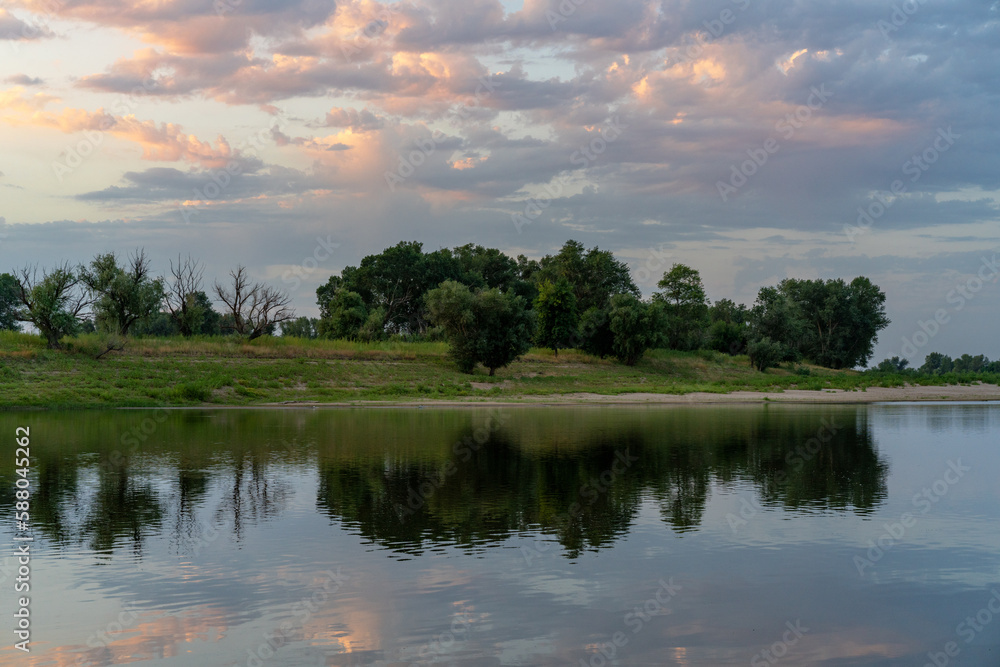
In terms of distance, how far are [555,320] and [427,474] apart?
62452 millimetres

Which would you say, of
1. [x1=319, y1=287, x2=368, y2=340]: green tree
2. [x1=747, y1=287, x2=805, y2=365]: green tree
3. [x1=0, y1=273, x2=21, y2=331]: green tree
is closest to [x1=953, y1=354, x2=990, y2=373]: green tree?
[x1=747, y1=287, x2=805, y2=365]: green tree

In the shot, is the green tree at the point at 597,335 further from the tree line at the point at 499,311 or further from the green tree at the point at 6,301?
the green tree at the point at 6,301

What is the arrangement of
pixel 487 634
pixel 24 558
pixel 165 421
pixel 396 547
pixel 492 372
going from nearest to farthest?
1. pixel 487 634
2. pixel 24 558
3. pixel 396 547
4. pixel 165 421
5. pixel 492 372

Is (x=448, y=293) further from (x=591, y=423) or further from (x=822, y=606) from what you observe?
(x=822, y=606)

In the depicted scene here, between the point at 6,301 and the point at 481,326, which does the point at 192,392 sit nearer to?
the point at 481,326

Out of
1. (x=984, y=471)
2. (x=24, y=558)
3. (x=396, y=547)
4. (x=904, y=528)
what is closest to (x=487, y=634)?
(x=396, y=547)

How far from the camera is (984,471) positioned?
83.7 ft

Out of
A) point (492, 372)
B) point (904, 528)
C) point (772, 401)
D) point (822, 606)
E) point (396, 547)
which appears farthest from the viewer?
point (492, 372)

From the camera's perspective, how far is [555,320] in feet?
279

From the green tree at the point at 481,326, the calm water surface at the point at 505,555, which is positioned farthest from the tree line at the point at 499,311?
the calm water surface at the point at 505,555

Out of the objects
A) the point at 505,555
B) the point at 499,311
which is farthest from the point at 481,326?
the point at 505,555

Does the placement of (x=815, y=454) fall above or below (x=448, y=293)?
below

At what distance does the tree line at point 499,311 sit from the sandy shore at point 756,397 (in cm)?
1123

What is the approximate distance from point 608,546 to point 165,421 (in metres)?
30.3
